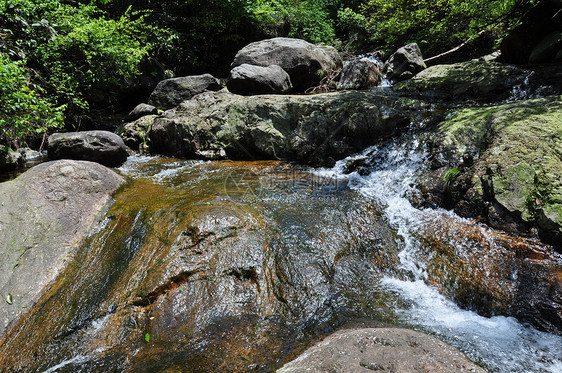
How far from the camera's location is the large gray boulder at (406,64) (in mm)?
10030

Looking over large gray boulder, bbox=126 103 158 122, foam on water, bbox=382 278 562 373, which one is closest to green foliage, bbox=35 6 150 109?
large gray boulder, bbox=126 103 158 122

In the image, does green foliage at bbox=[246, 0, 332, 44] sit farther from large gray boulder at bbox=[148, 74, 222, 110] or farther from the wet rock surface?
the wet rock surface

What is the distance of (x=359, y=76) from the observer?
9.34 meters

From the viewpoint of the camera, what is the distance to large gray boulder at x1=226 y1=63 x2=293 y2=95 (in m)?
9.02

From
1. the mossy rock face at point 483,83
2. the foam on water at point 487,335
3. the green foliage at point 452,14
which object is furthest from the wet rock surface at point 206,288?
the green foliage at point 452,14

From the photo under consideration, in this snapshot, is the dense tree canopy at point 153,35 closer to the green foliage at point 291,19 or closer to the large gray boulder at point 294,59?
the green foliage at point 291,19

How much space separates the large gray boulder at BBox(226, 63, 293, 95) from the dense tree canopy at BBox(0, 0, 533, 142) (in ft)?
11.2

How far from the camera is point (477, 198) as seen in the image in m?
4.14

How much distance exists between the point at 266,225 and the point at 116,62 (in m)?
8.12

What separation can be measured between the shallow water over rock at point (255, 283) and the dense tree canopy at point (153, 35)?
3.22m

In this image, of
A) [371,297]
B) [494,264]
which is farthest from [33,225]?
[494,264]

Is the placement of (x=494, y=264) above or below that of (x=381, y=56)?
below

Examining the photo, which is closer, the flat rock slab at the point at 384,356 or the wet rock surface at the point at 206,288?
the flat rock slab at the point at 384,356

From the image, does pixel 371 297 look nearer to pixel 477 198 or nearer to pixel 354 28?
pixel 477 198
